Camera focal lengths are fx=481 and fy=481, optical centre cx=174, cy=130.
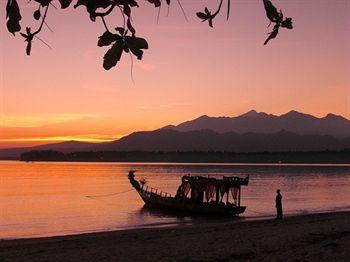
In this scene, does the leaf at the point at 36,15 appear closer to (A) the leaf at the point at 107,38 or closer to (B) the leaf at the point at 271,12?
(A) the leaf at the point at 107,38

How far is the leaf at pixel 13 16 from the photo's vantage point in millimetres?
1787

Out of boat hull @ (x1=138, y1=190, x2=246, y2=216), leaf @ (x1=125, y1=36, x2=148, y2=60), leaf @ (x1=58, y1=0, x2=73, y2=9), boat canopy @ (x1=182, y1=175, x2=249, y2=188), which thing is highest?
leaf @ (x1=58, y1=0, x2=73, y2=9)

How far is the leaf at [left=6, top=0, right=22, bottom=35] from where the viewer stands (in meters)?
1.79

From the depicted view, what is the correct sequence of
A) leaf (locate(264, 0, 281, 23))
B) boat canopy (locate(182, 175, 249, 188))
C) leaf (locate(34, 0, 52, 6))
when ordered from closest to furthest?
1. leaf (locate(264, 0, 281, 23))
2. leaf (locate(34, 0, 52, 6))
3. boat canopy (locate(182, 175, 249, 188))

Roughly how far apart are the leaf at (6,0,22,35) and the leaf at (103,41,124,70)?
384 millimetres

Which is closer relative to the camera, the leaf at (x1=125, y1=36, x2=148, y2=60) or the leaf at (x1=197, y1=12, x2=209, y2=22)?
the leaf at (x1=125, y1=36, x2=148, y2=60)

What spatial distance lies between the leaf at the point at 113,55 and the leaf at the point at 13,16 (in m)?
0.38

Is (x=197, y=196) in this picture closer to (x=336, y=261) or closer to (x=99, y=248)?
(x=99, y=248)

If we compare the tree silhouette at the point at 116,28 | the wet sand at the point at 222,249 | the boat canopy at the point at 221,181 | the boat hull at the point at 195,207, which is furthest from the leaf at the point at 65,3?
the boat hull at the point at 195,207

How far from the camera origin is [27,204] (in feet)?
180

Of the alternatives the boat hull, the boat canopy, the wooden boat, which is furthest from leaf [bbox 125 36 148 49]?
the boat hull

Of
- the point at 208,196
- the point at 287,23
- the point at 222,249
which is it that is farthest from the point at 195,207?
the point at 287,23

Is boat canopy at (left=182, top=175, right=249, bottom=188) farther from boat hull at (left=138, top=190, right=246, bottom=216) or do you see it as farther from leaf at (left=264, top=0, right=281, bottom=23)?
leaf at (left=264, top=0, right=281, bottom=23)

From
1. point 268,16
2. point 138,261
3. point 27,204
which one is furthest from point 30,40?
point 27,204
